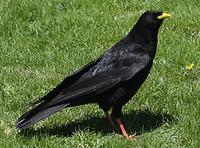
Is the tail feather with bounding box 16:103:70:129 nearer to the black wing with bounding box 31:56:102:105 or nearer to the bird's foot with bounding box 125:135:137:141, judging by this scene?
the black wing with bounding box 31:56:102:105

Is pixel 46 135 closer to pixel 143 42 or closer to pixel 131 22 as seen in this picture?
pixel 143 42

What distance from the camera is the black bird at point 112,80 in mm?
5840

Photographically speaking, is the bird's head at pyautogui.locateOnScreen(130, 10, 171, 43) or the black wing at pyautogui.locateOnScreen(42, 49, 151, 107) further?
the bird's head at pyautogui.locateOnScreen(130, 10, 171, 43)

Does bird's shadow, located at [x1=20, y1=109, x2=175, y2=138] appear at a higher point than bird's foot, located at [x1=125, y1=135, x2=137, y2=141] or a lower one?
lower

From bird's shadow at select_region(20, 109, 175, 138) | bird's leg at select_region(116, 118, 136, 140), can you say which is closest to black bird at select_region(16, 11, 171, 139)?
bird's leg at select_region(116, 118, 136, 140)

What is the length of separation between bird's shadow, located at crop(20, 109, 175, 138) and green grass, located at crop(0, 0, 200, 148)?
1 cm

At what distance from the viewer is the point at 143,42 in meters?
6.05

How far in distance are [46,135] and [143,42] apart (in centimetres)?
134

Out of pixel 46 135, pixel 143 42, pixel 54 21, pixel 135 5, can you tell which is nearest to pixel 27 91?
pixel 46 135

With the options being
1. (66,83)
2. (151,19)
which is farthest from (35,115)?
(151,19)

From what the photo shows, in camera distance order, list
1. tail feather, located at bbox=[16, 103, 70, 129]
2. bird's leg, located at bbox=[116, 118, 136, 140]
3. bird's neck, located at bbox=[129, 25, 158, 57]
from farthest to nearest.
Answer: bird's neck, located at bbox=[129, 25, 158, 57]
bird's leg, located at bbox=[116, 118, 136, 140]
tail feather, located at bbox=[16, 103, 70, 129]

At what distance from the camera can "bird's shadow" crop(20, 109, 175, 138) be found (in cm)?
609

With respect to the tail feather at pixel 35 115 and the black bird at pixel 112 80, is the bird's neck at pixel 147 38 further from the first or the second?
the tail feather at pixel 35 115

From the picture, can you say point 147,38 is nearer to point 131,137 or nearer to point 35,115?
point 131,137
